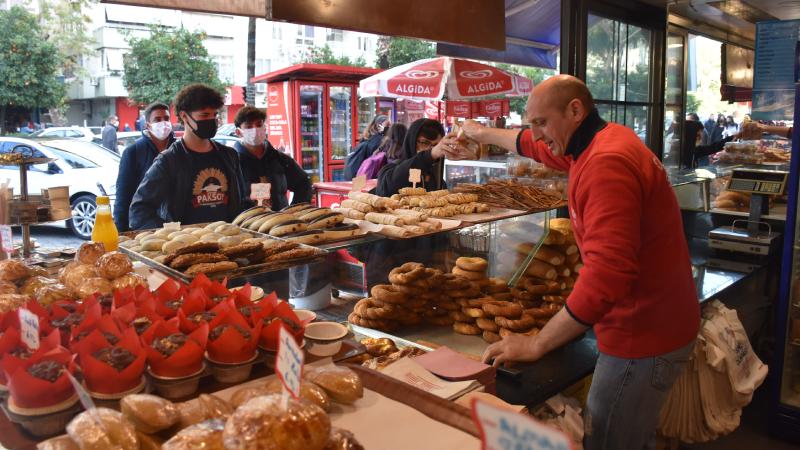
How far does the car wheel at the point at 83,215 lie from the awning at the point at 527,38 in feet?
21.8

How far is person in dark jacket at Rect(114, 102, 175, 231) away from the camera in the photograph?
16.0 ft

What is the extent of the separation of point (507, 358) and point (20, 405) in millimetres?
1748

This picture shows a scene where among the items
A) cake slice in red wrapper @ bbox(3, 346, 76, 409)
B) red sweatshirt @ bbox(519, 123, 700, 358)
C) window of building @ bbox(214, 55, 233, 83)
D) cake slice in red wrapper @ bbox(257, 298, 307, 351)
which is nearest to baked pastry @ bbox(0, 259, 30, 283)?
cake slice in red wrapper @ bbox(3, 346, 76, 409)

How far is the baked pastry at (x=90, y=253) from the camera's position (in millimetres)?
2125

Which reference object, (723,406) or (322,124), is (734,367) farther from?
(322,124)

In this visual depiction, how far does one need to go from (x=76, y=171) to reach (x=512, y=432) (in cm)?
1079

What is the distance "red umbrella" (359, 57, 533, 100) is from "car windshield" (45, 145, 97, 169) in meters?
4.99

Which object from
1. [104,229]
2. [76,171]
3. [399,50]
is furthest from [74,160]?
[399,50]

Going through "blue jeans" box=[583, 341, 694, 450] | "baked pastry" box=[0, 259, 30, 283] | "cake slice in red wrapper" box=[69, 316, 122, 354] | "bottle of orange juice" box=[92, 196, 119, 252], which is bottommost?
"blue jeans" box=[583, 341, 694, 450]

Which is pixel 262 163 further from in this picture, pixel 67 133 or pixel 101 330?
pixel 67 133

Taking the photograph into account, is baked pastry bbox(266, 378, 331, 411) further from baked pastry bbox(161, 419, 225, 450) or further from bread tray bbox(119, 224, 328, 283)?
→ bread tray bbox(119, 224, 328, 283)

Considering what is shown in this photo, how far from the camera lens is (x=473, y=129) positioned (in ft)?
11.3

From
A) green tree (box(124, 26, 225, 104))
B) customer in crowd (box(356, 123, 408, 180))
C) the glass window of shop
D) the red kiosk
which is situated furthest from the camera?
green tree (box(124, 26, 225, 104))

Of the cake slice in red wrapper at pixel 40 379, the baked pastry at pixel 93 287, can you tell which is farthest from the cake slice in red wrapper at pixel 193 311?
the baked pastry at pixel 93 287
